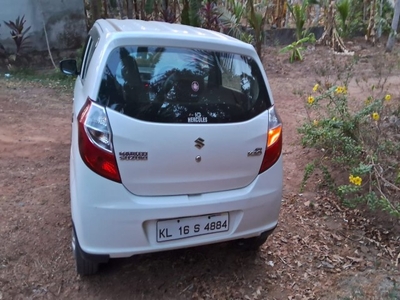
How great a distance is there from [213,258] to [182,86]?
1438 mm

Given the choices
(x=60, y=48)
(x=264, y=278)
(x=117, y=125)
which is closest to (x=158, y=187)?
(x=117, y=125)

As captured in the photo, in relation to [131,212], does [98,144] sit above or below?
above

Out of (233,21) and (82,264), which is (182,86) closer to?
(82,264)

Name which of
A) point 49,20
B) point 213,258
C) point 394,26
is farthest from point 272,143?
point 394,26

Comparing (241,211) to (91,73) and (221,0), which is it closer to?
(91,73)

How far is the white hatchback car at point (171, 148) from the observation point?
2416mm

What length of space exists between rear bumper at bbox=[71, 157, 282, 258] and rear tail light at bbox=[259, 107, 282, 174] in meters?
0.18

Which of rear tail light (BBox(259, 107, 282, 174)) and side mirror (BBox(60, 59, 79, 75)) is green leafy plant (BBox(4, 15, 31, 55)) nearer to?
side mirror (BBox(60, 59, 79, 75))

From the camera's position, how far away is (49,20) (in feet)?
33.4

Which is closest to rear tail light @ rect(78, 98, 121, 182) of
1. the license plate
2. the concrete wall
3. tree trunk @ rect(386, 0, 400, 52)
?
the license plate

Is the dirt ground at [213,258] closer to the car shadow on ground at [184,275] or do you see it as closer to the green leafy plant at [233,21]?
the car shadow on ground at [184,275]

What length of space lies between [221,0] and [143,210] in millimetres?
11510

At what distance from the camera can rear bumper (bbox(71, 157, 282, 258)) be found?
242 cm

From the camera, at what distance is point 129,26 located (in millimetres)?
3053
